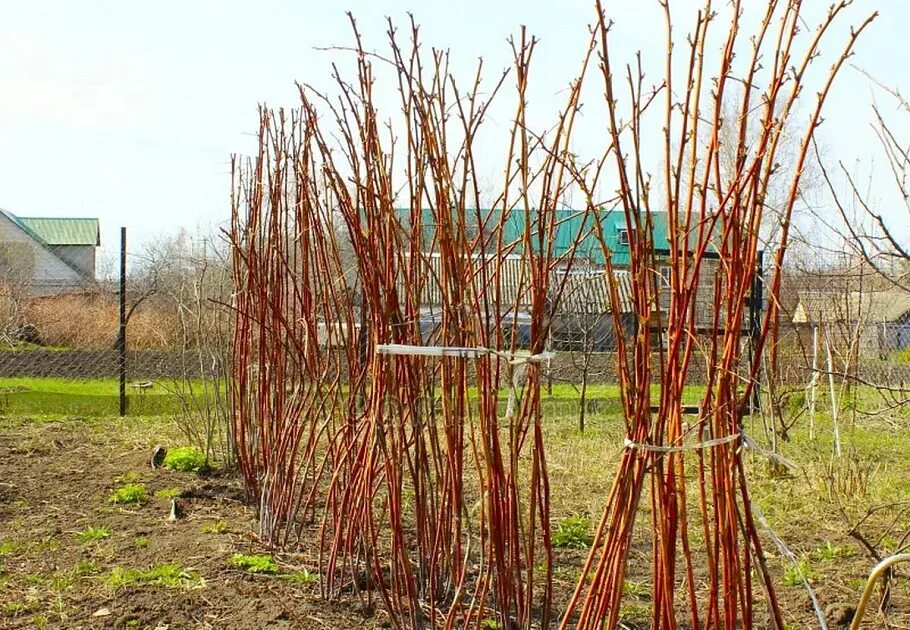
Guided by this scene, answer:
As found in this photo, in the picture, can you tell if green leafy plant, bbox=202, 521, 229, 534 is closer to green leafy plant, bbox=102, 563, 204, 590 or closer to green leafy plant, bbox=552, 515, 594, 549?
green leafy plant, bbox=102, 563, 204, 590

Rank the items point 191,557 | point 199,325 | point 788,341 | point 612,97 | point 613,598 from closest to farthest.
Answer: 1. point 612,97
2. point 613,598
3. point 191,557
4. point 199,325
5. point 788,341

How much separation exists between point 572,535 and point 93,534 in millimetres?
2268

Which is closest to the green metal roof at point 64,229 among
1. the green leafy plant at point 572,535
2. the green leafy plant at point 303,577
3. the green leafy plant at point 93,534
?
the green leafy plant at point 93,534

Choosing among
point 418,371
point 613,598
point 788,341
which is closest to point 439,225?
point 418,371

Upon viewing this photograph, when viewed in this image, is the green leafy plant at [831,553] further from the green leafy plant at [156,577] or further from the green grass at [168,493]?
the green grass at [168,493]

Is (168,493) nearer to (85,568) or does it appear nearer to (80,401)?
(85,568)

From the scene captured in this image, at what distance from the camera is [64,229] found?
28.0 meters

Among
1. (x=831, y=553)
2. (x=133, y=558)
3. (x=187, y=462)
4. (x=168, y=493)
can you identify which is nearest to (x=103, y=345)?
(x=187, y=462)

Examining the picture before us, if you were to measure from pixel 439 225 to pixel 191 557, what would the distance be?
2.37 metres

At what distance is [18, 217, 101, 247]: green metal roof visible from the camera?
87.3ft

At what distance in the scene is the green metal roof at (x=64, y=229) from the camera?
26609mm

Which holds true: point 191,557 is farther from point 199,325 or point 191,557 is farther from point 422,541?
point 199,325

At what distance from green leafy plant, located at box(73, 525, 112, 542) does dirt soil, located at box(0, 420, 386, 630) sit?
0.02 metres

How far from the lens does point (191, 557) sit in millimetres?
4270
